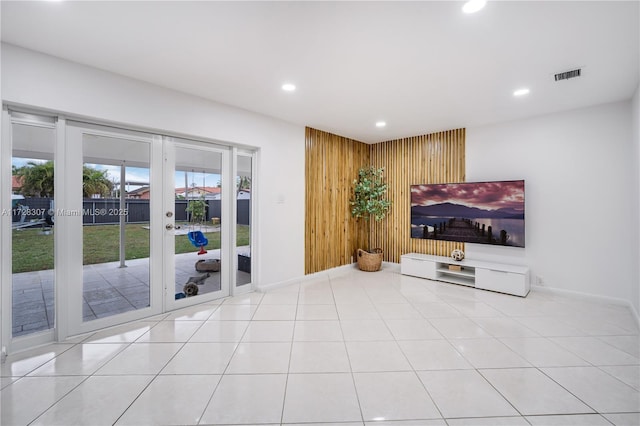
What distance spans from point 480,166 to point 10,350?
6.29 m

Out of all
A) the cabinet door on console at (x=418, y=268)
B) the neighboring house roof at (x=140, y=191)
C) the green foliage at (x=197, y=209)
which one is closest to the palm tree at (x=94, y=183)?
the neighboring house roof at (x=140, y=191)

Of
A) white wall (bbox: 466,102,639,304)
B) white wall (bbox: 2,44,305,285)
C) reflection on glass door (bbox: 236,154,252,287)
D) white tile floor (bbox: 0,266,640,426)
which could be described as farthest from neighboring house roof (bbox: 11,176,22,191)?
white wall (bbox: 466,102,639,304)

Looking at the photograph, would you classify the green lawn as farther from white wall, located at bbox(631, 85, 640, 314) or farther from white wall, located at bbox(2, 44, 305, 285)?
white wall, located at bbox(631, 85, 640, 314)

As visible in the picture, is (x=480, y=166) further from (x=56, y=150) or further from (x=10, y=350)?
(x=10, y=350)

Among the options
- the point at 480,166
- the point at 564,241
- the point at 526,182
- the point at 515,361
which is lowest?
the point at 515,361

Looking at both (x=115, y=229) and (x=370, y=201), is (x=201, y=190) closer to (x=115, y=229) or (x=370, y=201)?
(x=115, y=229)

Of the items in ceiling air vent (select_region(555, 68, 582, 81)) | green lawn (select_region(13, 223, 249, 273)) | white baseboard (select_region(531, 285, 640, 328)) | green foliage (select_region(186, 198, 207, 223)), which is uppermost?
ceiling air vent (select_region(555, 68, 582, 81))

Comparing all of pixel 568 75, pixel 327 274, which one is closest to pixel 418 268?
pixel 327 274

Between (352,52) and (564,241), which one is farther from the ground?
(352,52)

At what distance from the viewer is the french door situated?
8.44 feet

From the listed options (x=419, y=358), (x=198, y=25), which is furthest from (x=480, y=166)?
(x=198, y=25)

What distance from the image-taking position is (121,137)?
3.11m

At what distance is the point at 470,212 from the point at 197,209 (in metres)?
4.34

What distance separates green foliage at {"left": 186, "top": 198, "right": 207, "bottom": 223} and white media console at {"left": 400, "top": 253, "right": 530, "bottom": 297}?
3.64m
